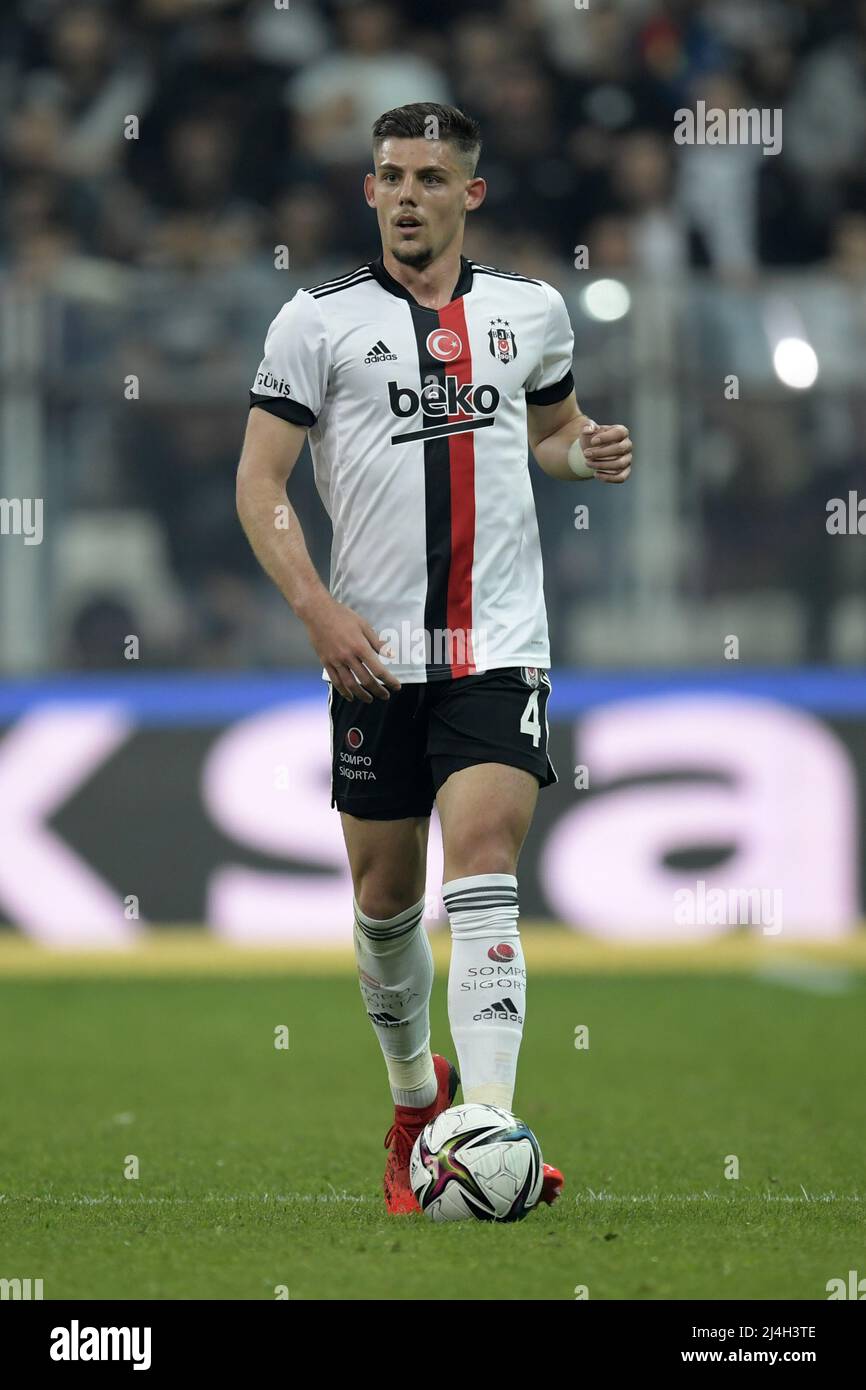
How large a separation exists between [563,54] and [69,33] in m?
3.00

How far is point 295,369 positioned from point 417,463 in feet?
1.12

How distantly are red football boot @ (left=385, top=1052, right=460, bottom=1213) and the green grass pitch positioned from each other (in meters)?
0.06

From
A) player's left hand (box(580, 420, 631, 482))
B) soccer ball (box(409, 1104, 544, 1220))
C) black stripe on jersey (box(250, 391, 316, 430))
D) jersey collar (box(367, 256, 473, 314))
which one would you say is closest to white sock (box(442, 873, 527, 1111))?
soccer ball (box(409, 1104, 544, 1220))

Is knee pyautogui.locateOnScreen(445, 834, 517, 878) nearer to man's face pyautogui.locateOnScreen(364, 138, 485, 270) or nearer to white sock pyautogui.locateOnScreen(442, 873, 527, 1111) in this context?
white sock pyautogui.locateOnScreen(442, 873, 527, 1111)

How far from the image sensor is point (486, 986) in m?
4.64

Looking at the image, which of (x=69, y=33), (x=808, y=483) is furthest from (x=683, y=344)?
(x=69, y=33)

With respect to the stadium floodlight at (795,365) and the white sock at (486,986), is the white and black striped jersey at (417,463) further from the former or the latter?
the stadium floodlight at (795,365)

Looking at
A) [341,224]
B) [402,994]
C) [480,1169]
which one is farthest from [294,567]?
[341,224]

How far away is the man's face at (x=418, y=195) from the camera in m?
4.94

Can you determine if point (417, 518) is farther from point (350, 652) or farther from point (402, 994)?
point (402, 994)

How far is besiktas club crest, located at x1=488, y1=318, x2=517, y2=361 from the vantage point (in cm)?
504

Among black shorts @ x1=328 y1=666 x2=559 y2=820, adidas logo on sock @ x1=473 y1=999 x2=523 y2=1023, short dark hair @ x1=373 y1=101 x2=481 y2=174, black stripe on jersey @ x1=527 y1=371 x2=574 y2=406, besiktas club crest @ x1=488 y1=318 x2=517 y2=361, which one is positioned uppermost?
short dark hair @ x1=373 y1=101 x2=481 y2=174
